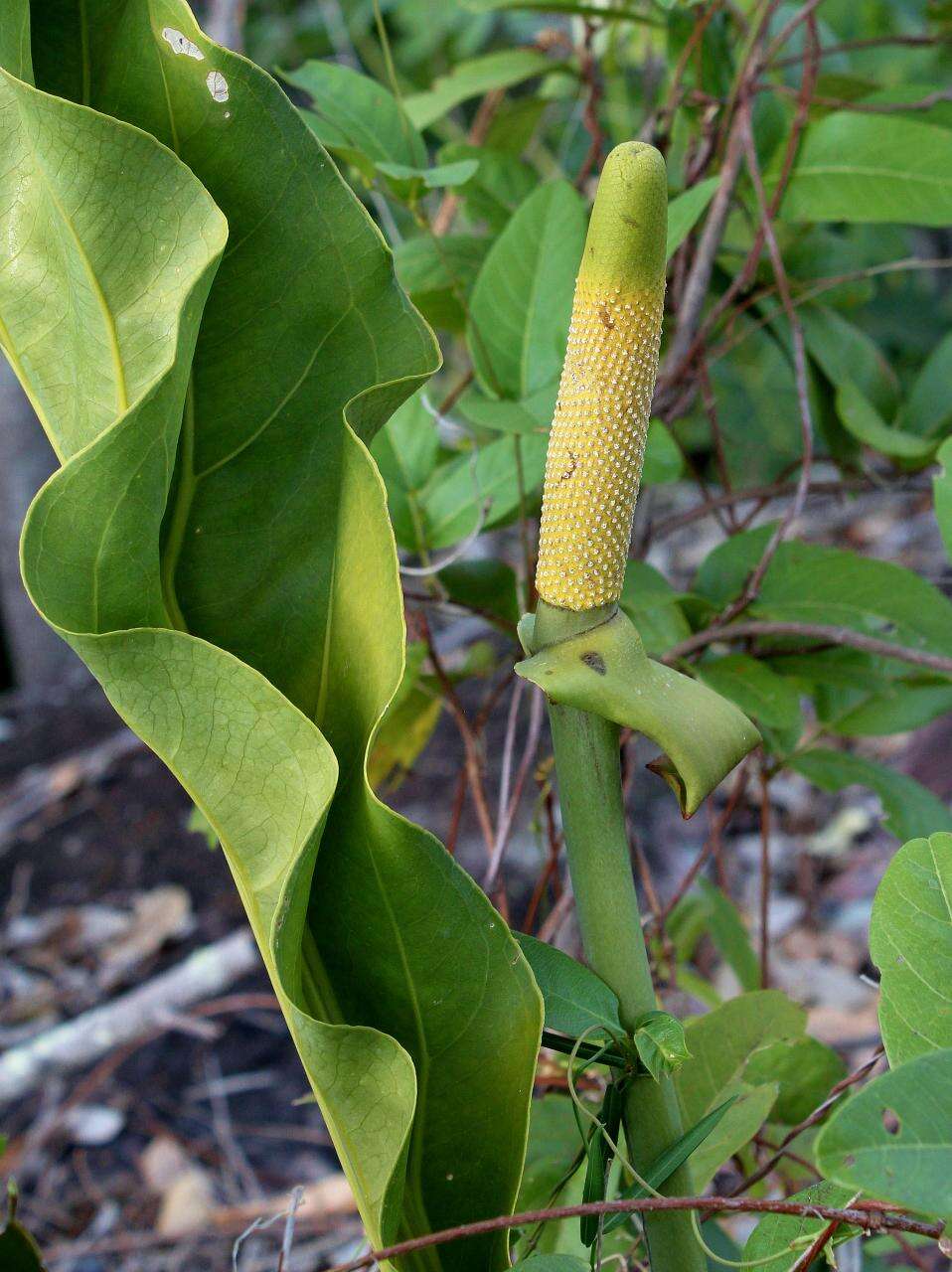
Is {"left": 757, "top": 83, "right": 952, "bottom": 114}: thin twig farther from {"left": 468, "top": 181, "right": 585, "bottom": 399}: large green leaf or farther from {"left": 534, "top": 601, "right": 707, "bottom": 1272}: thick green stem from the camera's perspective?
{"left": 534, "top": 601, "right": 707, "bottom": 1272}: thick green stem

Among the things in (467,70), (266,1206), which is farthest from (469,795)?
(467,70)

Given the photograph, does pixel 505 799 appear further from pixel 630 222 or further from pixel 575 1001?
pixel 630 222

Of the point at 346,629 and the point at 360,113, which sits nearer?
the point at 346,629

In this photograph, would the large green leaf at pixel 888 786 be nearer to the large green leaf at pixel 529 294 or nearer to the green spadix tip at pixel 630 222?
the large green leaf at pixel 529 294

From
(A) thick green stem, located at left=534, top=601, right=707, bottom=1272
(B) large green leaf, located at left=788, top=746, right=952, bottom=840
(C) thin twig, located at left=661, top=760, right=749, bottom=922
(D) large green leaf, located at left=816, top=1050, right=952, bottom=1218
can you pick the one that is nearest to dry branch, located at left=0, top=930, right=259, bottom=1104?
(C) thin twig, located at left=661, top=760, right=749, bottom=922

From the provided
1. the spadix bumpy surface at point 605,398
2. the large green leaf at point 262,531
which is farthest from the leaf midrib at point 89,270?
the spadix bumpy surface at point 605,398

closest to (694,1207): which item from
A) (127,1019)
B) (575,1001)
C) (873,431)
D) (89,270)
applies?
(575,1001)

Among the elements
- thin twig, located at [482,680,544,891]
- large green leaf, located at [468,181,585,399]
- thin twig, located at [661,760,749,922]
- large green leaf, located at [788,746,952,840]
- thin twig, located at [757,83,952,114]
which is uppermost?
thin twig, located at [757,83,952,114]
